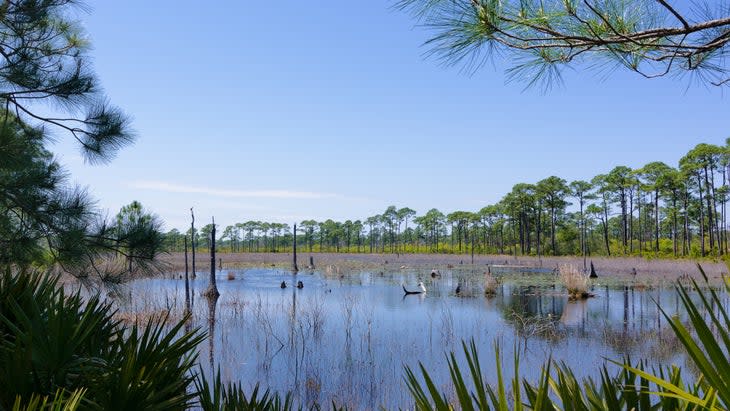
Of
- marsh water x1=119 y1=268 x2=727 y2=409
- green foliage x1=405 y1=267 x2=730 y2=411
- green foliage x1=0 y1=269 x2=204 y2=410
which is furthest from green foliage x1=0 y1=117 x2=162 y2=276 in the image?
green foliage x1=405 y1=267 x2=730 y2=411

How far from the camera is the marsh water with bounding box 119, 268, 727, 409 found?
8.62m

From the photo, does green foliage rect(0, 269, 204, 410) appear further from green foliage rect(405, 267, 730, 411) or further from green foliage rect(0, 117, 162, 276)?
green foliage rect(0, 117, 162, 276)

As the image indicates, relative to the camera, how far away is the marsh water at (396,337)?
28.3 feet

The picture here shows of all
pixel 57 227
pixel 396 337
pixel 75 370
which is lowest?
pixel 396 337

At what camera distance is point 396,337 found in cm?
1197

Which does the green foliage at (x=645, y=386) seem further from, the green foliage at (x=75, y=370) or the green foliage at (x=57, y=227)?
the green foliage at (x=57, y=227)

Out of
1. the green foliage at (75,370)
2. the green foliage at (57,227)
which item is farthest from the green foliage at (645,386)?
the green foliage at (57,227)

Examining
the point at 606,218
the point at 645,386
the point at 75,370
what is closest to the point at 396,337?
the point at 75,370

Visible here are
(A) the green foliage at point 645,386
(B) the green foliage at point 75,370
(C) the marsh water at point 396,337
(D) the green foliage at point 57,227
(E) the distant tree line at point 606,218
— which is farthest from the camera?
(E) the distant tree line at point 606,218

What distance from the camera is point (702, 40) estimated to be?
3.53m

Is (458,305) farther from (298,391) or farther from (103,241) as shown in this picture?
(103,241)

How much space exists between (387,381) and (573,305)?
10845 millimetres

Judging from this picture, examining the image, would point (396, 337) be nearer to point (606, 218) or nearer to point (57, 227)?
point (57, 227)

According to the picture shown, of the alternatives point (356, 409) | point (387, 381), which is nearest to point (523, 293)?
point (387, 381)
